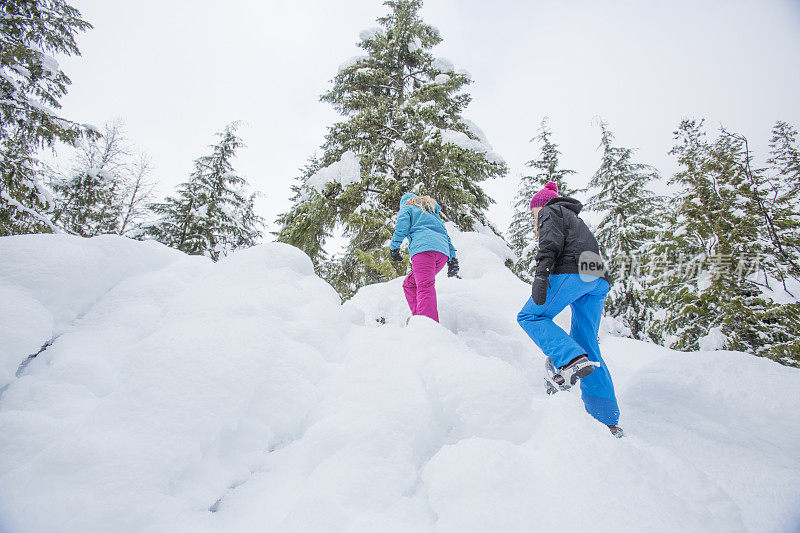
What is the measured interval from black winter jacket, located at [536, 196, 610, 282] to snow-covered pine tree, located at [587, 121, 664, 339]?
10.4 metres

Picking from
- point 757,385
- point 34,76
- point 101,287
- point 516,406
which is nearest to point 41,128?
point 34,76

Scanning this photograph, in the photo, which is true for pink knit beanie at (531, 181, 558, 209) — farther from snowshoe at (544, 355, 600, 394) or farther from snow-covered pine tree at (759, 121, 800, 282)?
snow-covered pine tree at (759, 121, 800, 282)

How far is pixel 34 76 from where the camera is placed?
8391 mm

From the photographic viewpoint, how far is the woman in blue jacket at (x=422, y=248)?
3793 millimetres

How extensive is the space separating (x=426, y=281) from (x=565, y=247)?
1599 millimetres

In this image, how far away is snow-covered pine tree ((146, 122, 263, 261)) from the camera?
49.0 feet

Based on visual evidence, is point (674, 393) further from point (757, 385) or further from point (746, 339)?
point (746, 339)

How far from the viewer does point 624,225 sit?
13742mm

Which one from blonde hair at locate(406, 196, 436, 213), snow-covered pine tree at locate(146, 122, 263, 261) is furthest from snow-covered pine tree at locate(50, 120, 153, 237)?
blonde hair at locate(406, 196, 436, 213)

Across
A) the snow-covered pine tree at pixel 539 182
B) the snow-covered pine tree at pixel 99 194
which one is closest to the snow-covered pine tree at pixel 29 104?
the snow-covered pine tree at pixel 99 194

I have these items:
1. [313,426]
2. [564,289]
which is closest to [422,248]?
[564,289]

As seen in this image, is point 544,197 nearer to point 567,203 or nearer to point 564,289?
point 567,203

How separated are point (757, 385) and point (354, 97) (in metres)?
9.52

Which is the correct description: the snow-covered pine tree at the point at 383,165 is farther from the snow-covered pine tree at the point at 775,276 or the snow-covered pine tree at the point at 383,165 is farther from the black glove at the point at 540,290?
the snow-covered pine tree at the point at 775,276
